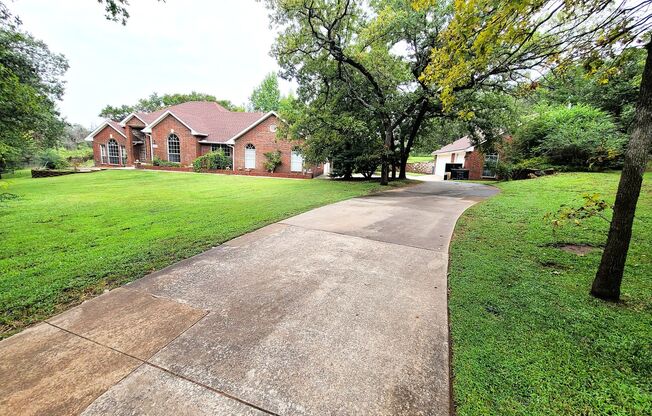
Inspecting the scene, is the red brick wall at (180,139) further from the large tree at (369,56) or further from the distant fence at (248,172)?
the large tree at (369,56)

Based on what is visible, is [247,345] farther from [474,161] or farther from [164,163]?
[164,163]

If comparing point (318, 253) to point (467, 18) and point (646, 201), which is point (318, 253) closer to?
point (467, 18)

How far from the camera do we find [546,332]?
8.38ft

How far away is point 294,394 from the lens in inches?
76.4

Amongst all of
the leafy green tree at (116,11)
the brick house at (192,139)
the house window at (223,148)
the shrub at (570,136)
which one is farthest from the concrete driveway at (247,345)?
the house window at (223,148)

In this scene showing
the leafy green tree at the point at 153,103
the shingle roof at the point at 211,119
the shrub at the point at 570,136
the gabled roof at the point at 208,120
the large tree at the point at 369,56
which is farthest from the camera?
the leafy green tree at the point at 153,103

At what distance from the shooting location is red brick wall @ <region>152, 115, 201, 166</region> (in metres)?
25.9

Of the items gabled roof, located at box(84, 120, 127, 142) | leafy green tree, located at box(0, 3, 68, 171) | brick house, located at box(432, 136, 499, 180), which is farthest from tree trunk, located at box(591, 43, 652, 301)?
gabled roof, located at box(84, 120, 127, 142)

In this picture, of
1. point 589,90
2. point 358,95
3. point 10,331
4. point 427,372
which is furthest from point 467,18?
point 589,90

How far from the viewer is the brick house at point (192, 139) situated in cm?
2450

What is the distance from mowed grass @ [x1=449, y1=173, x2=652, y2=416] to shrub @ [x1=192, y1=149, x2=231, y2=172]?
2332 cm

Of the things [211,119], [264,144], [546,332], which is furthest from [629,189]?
[211,119]

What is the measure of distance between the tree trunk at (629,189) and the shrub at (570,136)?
14139 mm

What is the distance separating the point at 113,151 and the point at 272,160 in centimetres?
1921
